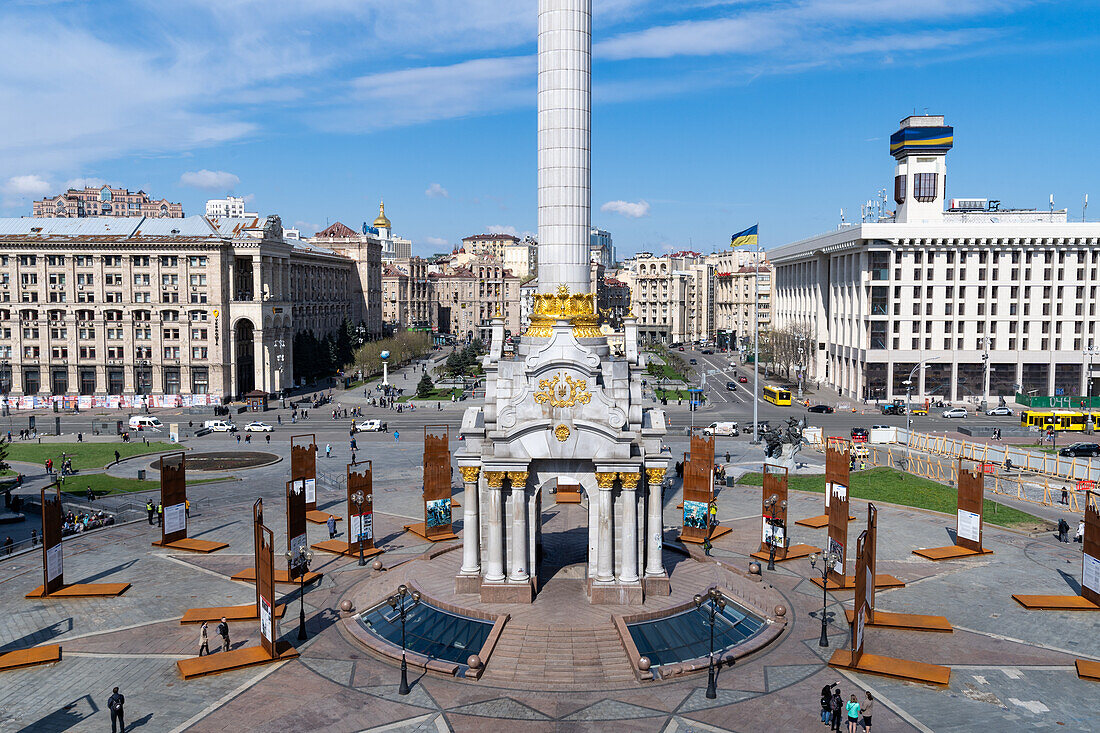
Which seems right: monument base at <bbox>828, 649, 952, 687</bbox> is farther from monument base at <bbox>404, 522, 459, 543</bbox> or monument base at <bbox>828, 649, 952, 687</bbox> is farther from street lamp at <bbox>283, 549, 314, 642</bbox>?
monument base at <bbox>404, 522, 459, 543</bbox>

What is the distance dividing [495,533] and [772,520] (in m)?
15.8

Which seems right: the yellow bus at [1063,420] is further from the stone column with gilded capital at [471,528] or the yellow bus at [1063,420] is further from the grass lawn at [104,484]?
the grass lawn at [104,484]

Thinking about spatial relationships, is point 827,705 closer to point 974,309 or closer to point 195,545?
point 195,545

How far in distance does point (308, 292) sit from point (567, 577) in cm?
11293

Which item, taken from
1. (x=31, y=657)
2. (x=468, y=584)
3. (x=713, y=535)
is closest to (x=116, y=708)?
(x=31, y=657)

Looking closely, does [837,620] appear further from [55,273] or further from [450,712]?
[55,273]

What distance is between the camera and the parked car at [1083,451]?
2859 inches

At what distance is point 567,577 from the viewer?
38156 mm

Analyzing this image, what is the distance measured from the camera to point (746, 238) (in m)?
77.7

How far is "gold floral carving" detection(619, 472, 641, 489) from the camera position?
113ft

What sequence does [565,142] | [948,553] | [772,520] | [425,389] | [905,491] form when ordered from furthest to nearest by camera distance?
[425,389] < [905,491] < [948,553] < [772,520] < [565,142]

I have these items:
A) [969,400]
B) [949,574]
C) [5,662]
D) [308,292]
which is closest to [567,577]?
[949,574]

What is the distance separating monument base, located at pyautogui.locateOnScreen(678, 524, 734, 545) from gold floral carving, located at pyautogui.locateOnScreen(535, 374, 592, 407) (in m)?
15.8

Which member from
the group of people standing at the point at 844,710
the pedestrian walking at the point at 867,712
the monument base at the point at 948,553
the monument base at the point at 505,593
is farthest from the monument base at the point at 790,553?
the pedestrian walking at the point at 867,712
